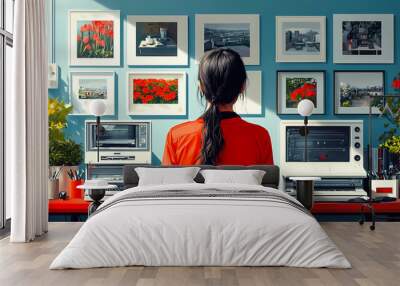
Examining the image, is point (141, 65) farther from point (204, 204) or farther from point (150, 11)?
point (204, 204)

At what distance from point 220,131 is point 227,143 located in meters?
0.19

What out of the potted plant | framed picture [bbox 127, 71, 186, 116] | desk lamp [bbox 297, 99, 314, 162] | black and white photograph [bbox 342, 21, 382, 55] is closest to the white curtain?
the potted plant

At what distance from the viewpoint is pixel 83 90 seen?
756 centimetres

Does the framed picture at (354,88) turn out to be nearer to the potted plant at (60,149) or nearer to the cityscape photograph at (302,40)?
the cityscape photograph at (302,40)

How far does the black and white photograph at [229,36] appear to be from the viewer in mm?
7566

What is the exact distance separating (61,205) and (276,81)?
2.95 meters

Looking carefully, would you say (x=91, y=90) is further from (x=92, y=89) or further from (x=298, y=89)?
(x=298, y=89)

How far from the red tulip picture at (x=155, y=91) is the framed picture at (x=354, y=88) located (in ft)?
6.53

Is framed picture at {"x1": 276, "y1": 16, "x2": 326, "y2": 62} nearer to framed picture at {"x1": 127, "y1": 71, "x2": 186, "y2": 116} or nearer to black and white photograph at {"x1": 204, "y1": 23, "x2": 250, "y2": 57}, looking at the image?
black and white photograph at {"x1": 204, "y1": 23, "x2": 250, "y2": 57}

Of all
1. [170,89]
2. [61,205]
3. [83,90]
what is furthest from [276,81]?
[61,205]

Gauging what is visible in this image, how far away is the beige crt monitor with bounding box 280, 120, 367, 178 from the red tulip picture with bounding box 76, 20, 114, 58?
2.31 meters

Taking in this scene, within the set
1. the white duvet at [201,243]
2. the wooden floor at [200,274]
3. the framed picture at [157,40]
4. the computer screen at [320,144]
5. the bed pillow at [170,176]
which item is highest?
the framed picture at [157,40]

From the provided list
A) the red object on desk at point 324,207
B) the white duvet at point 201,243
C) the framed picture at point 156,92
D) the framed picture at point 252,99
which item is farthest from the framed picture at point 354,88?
the white duvet at point 201,243

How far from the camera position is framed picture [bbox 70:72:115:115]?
7559 mm
